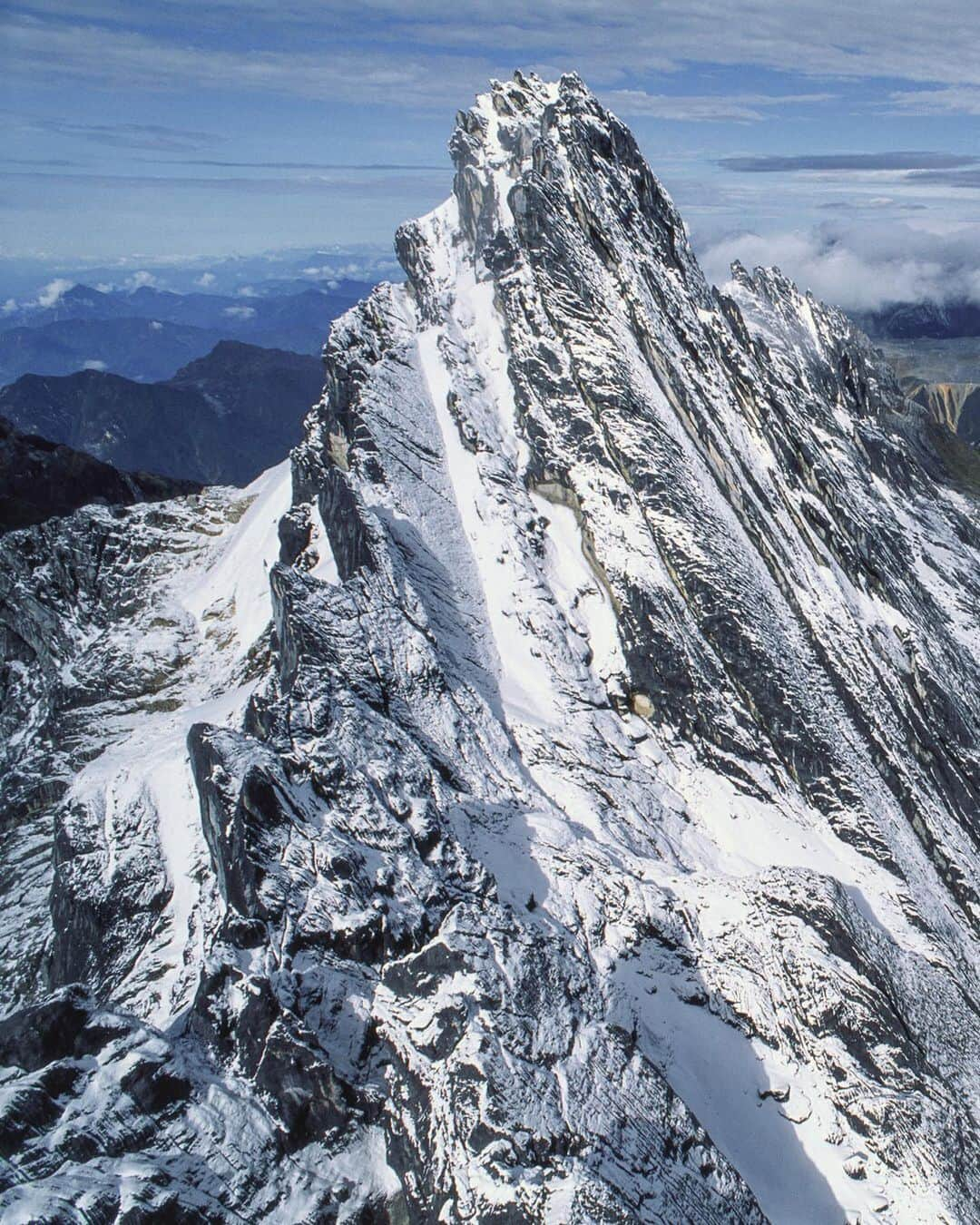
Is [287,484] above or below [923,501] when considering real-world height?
above

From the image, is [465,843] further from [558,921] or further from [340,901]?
[340,901]

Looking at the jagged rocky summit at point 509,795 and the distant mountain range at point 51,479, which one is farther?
the distant mountain range at point 51,479

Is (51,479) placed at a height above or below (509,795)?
below

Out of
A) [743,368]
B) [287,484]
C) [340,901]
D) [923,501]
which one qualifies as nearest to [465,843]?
[340,901]

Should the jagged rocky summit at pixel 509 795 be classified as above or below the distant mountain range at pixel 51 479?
above

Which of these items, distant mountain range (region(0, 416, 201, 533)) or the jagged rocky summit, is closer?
the jagged rocky summit
